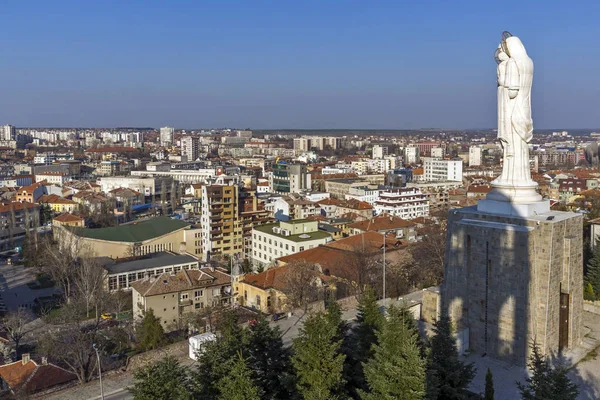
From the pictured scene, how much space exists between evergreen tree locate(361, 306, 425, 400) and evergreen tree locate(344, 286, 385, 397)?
1.07 metres

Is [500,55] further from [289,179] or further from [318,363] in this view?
[289,179]

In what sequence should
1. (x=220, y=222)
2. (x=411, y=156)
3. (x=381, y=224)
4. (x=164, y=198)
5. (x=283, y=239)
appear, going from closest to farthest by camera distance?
(x=283, y=239) < (x=381, y=224) < (x=220, y=222) < (x=164, y=198) < (x=411, y=156)

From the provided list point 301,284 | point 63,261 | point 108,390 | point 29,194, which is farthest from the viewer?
A: point 29,194

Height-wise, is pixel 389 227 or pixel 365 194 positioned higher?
pixel 365 194

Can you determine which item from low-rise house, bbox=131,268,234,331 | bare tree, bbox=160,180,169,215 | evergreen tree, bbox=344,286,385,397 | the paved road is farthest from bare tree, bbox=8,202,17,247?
evergreen tree, bbox=344,286,385,397

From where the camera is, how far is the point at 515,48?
10.9 meters

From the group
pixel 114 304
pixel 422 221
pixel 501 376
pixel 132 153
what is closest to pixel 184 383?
pixel 501 376

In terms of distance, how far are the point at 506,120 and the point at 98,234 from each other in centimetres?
2571

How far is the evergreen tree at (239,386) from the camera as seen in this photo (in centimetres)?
750

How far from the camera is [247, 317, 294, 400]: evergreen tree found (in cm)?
887

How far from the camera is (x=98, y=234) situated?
3141 cm

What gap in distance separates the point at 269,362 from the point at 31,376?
7.99 metres

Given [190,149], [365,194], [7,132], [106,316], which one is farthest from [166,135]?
[106,316]

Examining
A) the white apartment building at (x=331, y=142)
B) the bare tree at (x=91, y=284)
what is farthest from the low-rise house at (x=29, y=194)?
the white apartment building at (x=331, y=142)
